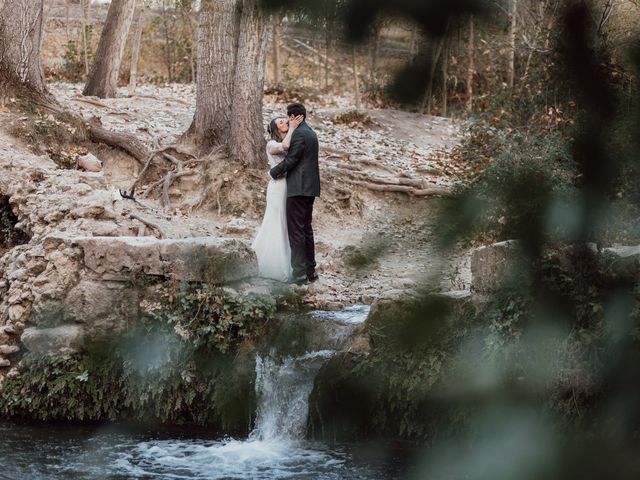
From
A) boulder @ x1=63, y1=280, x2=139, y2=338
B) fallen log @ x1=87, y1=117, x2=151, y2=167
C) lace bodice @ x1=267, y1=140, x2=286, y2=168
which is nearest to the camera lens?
boulder @ x1=63, y1=280, x2=139, y2=338

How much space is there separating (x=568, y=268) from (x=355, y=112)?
13.8m

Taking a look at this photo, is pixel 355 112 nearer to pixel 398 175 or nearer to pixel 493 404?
pixel 398 175

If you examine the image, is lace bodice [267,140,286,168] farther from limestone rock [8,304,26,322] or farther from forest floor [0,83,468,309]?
limestone rock [8,304,26,322]

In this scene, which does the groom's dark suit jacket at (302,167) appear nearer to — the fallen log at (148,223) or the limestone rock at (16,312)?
the fallen log at (148,223)

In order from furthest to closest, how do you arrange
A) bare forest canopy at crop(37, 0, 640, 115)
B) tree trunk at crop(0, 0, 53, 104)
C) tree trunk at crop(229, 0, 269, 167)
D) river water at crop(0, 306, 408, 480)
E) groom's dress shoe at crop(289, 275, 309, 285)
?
tree trunk at crop(0, 0, 53, 104) → tree trunk at crop(229, 0, 269, 167) → groom's dress shoe at crop(289, 275, 309, 285) → river water at crop(0, 306, 408, 480) → bare forest canopy at crop(37, 0, 640, 115)

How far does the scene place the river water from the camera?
6.80 metres

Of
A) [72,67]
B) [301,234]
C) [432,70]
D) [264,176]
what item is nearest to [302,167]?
[301,234]

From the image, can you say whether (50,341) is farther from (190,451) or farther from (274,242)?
(274,242)

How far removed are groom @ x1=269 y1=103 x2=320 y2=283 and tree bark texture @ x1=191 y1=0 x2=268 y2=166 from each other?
332 cm

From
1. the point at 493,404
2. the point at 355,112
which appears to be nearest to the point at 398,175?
the point at 355,112

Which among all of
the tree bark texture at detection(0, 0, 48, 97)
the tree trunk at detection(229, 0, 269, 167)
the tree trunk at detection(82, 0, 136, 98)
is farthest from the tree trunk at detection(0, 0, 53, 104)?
the tree trunk at detection(82, 0, 136, 98)

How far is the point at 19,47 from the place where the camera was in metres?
12.6

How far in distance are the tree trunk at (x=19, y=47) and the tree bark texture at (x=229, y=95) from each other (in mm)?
2354

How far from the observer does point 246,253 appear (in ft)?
27.4
